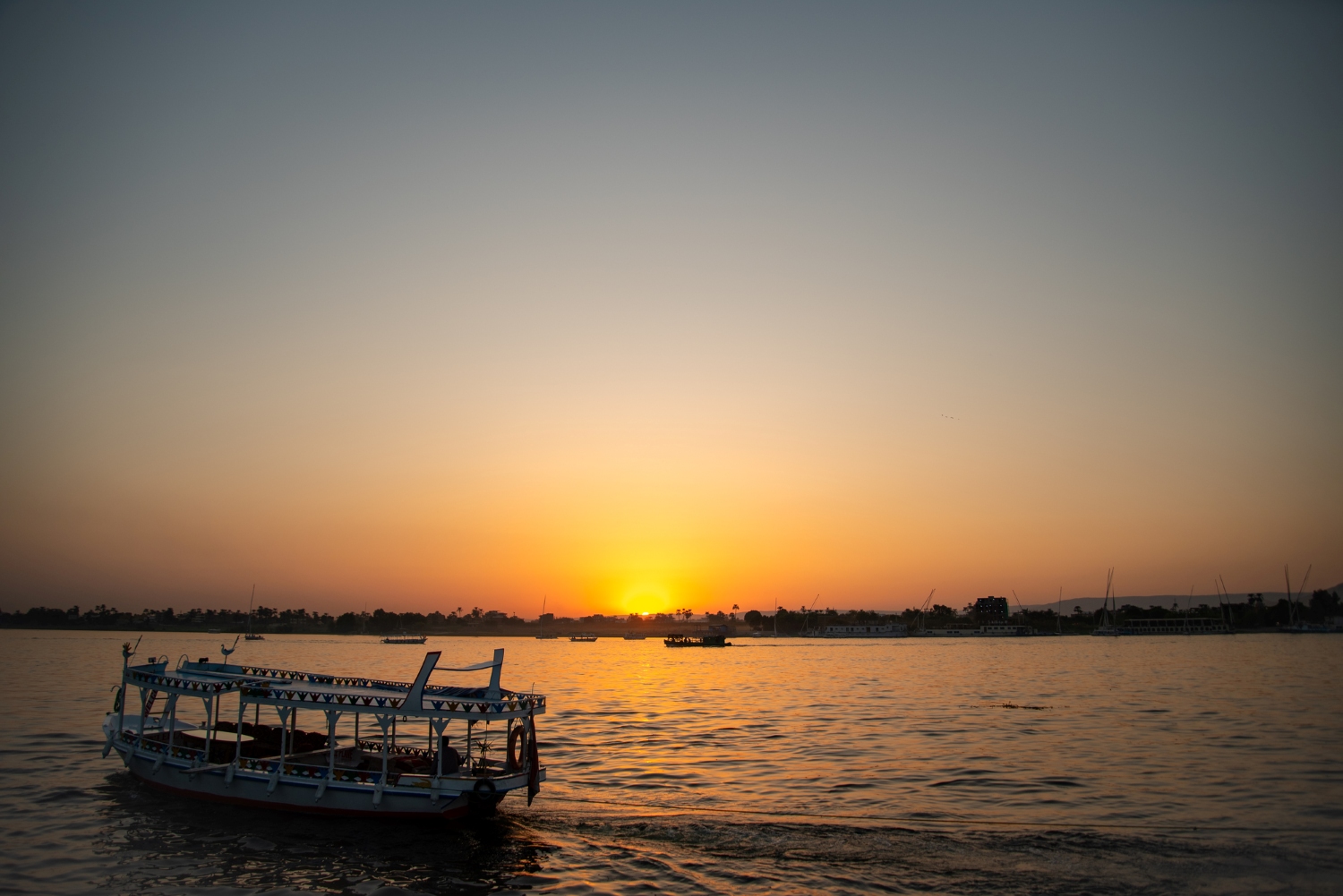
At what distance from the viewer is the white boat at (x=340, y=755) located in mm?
27016

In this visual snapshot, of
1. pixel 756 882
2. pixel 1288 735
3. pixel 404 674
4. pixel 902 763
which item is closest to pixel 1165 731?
pixel 1288 735

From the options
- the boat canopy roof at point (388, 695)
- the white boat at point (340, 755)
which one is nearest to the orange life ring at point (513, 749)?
the white boat at point (340, 755)

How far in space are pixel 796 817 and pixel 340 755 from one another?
55.2 ft

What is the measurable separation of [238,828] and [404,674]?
3322 inches

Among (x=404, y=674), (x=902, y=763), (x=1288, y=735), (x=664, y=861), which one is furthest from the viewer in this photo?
(x=404, y=674)

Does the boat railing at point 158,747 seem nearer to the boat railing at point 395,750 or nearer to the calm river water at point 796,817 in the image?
the calm river water at point 796,817

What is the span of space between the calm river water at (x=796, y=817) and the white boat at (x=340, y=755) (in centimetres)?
105

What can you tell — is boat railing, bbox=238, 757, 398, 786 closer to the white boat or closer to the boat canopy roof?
the white boat

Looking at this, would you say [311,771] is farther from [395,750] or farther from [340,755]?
[395,750]

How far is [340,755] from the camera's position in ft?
103

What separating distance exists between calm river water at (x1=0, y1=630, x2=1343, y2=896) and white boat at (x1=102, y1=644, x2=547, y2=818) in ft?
3.46

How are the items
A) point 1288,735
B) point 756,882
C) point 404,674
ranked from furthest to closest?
point 404,674 → point 1288,735 → point 756,882

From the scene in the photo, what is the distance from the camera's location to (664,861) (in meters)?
24.8

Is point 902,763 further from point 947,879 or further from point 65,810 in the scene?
point 65,810
